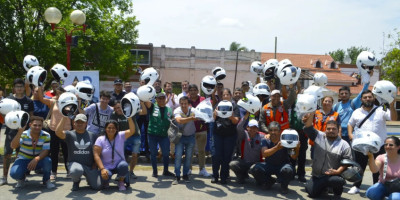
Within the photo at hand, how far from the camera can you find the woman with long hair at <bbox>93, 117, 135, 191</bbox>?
596 cm

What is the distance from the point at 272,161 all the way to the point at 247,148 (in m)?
0.54

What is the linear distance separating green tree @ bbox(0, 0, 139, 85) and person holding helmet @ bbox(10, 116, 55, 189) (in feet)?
46.8

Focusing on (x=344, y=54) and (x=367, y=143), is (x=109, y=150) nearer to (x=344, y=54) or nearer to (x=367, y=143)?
(x=367, y=143)

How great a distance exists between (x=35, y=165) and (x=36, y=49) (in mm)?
15106

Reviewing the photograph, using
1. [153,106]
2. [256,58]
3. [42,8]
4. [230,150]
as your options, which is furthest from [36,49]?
[256,58]

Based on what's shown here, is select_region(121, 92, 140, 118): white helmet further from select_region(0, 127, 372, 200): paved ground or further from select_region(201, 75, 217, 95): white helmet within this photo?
select_region(201, 75, 217, 95): white helmet

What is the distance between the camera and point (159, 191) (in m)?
6.04

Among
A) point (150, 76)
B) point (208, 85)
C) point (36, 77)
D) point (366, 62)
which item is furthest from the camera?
point (150, 76)

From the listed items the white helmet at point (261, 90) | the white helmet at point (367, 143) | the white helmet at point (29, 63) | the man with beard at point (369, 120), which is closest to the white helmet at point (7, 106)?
the white helmet at point (29, 63)

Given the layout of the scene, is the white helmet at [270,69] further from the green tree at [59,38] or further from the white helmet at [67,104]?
the green tree at [59,38]

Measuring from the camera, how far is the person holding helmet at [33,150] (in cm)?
593

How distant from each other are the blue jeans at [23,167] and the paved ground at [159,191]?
8.6 inches

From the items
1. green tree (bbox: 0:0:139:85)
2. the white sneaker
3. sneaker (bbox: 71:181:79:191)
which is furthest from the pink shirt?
green tree (bbox: 0:0:139:85)

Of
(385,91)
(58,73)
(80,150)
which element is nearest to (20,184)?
(80,150)
